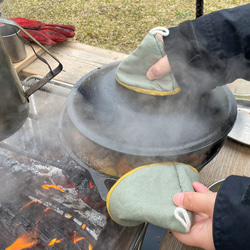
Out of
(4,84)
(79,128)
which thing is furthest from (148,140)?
(4,84)

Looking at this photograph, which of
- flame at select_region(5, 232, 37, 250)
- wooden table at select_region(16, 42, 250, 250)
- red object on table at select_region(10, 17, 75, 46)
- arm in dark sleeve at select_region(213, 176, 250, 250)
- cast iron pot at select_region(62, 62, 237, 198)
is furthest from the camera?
red object on table at select_region(10, 17, 75, 46)

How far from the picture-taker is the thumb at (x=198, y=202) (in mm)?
642

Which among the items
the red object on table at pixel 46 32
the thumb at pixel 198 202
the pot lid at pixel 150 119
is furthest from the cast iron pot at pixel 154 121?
the red object on table at pixel 46 32

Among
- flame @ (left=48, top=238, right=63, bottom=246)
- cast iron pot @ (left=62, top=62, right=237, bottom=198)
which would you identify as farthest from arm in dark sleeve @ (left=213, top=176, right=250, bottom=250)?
flame @ (left=48, top=238, right=63, bottom=246)

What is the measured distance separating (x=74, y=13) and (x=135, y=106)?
3.02m

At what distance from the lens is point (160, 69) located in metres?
0.80

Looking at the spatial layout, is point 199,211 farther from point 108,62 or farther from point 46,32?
point 46,32

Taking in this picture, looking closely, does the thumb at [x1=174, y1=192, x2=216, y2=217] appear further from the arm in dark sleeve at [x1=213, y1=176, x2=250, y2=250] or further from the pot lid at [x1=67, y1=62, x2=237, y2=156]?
the pot lid at [x1=67, y1=62, x2=237, y2=156]

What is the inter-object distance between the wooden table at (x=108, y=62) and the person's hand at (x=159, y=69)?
23.9 inches

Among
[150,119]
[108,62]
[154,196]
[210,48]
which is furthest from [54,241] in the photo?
[108,62]

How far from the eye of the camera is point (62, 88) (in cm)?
130

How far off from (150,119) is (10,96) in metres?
0.42

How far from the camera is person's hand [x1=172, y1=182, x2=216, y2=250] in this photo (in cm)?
64

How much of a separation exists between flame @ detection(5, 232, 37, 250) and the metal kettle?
332 mm
